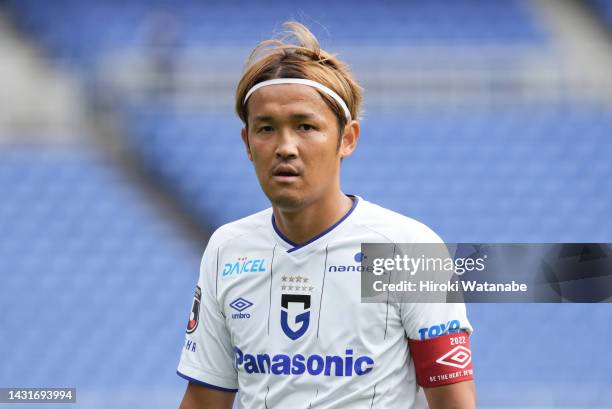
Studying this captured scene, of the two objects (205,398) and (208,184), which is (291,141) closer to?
(205,398)

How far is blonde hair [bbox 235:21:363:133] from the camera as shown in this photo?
77.7 inches

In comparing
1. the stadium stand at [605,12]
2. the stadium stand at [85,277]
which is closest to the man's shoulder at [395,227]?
the stadium stand at [85,277]

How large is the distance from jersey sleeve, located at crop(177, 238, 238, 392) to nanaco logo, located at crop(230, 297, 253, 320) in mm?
53

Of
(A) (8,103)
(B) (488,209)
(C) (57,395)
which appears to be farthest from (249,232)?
(A) (8,103)

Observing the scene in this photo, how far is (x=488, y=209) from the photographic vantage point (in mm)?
5793

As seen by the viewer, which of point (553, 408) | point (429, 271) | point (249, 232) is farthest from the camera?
point (553, 408)

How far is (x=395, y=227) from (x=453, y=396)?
394 millimetres

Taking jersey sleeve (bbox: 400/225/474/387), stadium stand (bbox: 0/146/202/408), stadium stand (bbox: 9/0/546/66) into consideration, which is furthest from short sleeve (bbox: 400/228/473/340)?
stadium stand (bbox: 9/0/546/66)

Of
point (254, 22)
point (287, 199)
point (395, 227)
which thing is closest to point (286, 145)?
point (287, 199)

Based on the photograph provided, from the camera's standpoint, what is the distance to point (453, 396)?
6.21 feet

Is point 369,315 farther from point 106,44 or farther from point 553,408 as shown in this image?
point 106,44

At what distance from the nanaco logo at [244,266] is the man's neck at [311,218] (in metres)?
0.09

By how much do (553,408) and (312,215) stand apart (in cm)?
352

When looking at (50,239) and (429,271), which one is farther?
(50,239)
